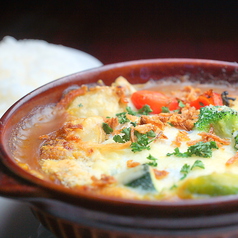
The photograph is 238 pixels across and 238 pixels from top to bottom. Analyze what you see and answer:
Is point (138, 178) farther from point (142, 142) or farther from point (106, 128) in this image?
point (106, 128)

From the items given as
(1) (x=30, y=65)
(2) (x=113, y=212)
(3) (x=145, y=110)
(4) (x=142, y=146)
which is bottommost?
(1) (x=30, y=65)

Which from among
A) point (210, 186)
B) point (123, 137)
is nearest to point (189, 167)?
point (210, 186)

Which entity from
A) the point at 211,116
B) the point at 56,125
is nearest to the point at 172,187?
the point at 211,116

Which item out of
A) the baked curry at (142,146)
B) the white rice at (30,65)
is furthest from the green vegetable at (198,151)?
the white rice at (30,65)

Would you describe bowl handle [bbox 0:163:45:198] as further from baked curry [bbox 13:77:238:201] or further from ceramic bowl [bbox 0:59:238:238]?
baked curry [bbox 13:77:238:201]

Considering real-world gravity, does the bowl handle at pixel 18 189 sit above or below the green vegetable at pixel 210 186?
above

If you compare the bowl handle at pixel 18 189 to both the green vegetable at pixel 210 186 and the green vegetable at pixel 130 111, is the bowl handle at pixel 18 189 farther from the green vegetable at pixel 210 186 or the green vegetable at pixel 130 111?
the green vegetable at pixel 130 111
